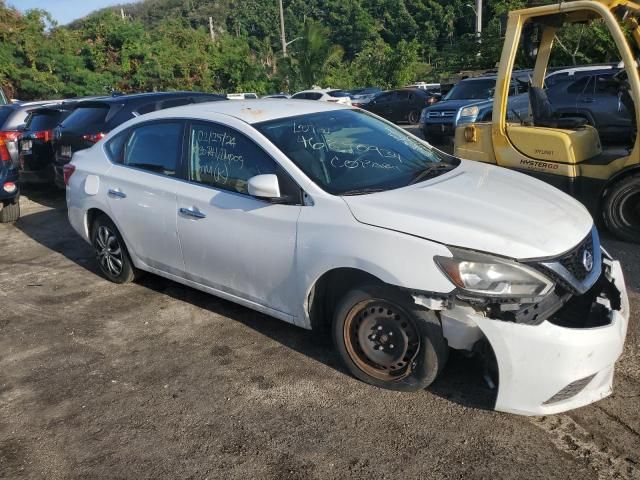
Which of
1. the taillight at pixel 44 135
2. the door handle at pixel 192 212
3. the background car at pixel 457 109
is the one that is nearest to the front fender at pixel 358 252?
the door handle at pixel 192 212

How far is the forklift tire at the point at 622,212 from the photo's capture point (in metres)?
5.64

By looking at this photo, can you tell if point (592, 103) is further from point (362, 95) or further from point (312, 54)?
point (312, 54)

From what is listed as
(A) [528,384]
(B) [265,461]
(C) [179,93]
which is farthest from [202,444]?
(C) [179,93]

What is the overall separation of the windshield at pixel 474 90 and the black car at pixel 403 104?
6664 millimetres

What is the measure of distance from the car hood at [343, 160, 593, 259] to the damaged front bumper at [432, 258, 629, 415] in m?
0.37

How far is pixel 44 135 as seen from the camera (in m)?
9.76

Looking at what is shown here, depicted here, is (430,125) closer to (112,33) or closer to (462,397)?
(462,397)

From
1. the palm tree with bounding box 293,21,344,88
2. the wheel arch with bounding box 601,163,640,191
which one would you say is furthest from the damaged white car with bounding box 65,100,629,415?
the palm tree with bounding box 293,21,344,88

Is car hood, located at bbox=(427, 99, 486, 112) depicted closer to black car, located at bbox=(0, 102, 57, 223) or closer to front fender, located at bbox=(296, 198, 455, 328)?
black car, located at bbox=(0, 102, 57, 223)

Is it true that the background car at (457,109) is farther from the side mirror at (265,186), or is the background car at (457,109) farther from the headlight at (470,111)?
the side mirror at (265,186)

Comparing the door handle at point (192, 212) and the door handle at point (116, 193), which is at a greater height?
the door handle at point (116, 193)

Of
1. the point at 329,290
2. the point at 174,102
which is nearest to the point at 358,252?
the point at 329,290

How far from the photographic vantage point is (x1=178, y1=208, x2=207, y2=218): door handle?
13.7 feet

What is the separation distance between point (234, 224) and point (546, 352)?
213 centimetres
